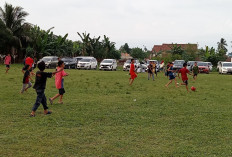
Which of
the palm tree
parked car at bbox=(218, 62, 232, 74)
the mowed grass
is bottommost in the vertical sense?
the mowed grass

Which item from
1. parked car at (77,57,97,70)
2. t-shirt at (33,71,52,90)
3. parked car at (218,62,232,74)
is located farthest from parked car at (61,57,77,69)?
t-shirt at (33,71,52,90)

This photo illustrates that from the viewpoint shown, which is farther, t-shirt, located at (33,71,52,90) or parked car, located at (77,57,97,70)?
parked car, located at (77,57,97,70)

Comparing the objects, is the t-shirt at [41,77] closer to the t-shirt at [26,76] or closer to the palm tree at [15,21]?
the t-shirt at [26,76]

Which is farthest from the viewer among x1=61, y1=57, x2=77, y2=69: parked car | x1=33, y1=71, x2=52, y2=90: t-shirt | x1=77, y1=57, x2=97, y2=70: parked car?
x1=61, y1=57, x2=77, y2=69: parked car

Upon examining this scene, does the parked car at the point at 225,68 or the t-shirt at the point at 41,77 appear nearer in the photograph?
the t-shirt at the point at 41,77

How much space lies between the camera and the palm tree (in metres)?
43.0

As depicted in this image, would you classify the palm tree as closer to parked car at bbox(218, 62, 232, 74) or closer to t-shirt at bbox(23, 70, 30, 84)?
parked car at bbox(218, 62, 232, 74)

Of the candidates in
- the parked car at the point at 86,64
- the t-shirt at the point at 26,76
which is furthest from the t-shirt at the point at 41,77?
the parked car at the point at 86,64

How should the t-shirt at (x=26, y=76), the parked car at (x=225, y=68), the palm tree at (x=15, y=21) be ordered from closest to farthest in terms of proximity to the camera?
the t-shirt at (x=26, y=76)
the parked car at (x=225, y=68)
the palm tree at (x=15, y=21)

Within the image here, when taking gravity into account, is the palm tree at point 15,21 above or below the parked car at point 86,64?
above

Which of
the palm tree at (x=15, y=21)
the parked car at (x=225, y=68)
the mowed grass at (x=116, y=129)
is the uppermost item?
the palm tree at (x=15, y=21)

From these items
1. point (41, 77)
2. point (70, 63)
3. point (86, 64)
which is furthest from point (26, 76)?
point (70, 63)

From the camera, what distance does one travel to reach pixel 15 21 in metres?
43.9

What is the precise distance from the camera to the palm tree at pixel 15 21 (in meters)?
43.0
